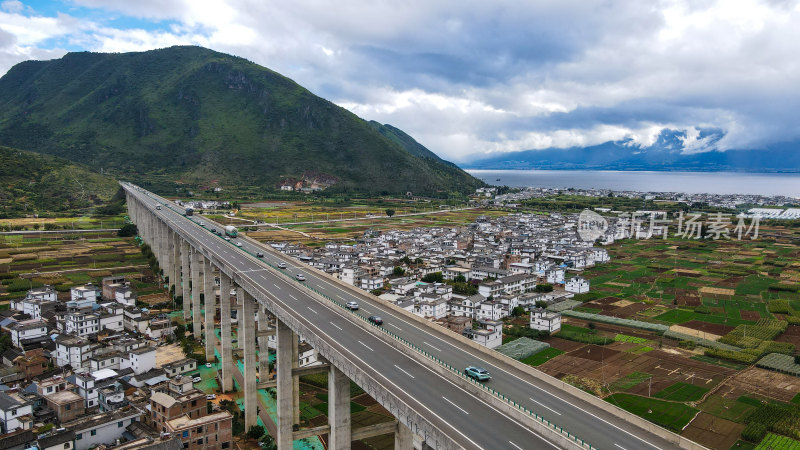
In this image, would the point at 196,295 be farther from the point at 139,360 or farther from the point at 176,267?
the point at 176,267

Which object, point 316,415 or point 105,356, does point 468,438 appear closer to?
point 316,415

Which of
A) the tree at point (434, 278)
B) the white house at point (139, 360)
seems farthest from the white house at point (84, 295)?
the tree at point (434, 278)

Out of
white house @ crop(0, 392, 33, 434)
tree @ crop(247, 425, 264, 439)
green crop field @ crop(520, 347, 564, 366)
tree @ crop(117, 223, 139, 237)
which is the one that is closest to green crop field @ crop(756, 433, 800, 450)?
green crop field @ crop(520, 347, 564, 366)

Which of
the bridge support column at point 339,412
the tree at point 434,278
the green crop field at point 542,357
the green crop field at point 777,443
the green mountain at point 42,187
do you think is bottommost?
the green crop field at point 777,443

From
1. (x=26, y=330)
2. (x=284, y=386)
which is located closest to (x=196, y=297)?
(x=26, y=330)

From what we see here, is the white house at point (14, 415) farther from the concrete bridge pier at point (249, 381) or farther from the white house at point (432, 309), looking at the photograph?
the white house at point (432, 309)
